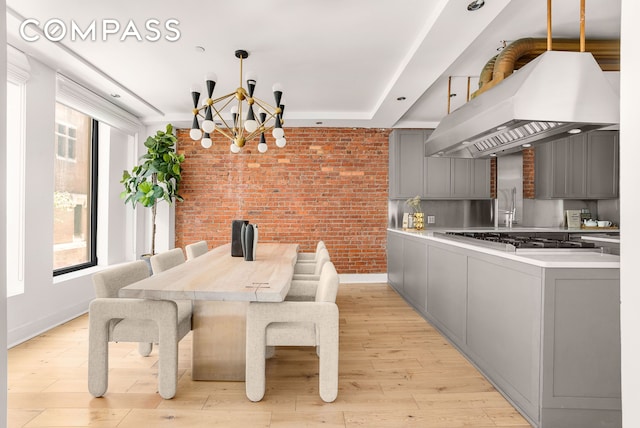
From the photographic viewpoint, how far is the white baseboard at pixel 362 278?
19.8ft

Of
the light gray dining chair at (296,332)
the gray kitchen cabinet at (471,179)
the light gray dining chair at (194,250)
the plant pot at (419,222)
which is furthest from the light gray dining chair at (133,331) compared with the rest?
the gray kitchen cabinet at (471,179)

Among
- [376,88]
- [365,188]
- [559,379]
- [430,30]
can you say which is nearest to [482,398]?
[559,379]

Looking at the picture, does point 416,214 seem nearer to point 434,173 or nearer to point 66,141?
point 434,173

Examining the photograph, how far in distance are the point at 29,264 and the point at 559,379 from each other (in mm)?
4358

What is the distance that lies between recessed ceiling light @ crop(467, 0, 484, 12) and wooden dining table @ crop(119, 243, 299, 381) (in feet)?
7.31

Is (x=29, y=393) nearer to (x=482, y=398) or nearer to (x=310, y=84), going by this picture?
(x=482, y=398)

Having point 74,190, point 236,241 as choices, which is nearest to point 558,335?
point 236,241

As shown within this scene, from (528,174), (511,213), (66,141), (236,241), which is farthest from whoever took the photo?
(528,174)

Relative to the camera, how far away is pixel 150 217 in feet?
19.4

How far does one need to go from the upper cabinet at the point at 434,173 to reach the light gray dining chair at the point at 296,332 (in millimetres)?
3796

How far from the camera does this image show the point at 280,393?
241 centimetres

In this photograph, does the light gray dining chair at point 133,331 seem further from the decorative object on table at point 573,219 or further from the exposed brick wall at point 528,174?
the decorative object on table at point 573,219

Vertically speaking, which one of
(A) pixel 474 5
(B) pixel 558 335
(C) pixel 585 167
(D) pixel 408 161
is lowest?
(B) pixel 558 335

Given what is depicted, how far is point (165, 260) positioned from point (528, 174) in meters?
5.32
